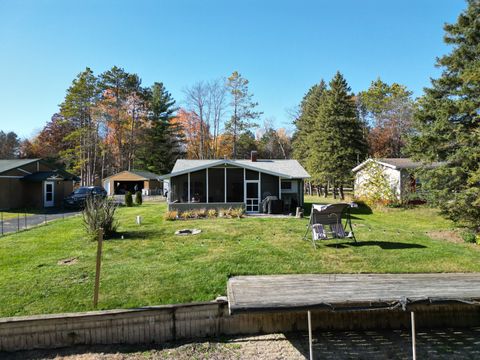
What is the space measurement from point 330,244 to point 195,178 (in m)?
10.6

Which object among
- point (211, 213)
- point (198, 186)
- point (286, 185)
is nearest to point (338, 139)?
point (286, 185)

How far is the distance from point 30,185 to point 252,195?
52.6 ft

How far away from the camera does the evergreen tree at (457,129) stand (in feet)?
35.9

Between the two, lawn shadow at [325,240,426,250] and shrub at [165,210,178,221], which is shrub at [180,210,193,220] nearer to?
shrub at [165,210,178,221]

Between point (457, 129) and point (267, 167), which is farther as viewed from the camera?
point (267, 167)

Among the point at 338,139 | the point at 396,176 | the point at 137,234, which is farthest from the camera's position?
the point at 338,139

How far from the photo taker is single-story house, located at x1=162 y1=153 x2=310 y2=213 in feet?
54.6

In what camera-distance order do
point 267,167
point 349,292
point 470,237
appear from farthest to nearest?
point 267,167, point 470,237, point 349,292

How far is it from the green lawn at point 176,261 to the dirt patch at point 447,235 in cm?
53

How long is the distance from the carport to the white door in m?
21.1

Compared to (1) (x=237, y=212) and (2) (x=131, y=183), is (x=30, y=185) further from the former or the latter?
(1) (x=237, y=212)

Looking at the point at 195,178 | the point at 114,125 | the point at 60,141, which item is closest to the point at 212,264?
the point at 195,178

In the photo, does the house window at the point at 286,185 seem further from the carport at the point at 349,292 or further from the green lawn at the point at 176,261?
the carport at the point at 349,292

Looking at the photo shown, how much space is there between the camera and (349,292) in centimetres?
509
